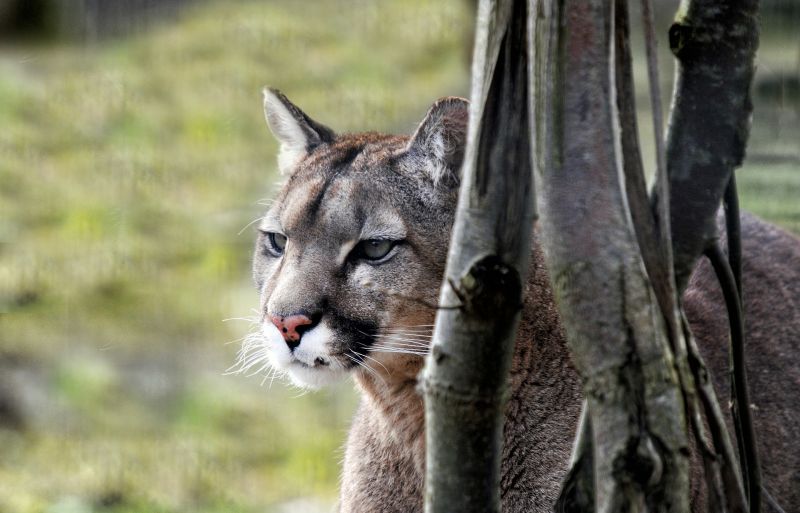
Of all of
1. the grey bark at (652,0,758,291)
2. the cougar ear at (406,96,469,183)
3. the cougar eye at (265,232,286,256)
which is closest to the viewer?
the grey bark at (652,0,758,291)

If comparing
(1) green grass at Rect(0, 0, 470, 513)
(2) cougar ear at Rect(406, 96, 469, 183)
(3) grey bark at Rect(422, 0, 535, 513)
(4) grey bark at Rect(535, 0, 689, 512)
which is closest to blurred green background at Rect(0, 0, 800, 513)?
(1) green grass at Rect(0, 0, 470, 513)

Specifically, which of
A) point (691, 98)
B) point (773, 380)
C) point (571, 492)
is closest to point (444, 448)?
point (571, 492)

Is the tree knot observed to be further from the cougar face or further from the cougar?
the cougar face

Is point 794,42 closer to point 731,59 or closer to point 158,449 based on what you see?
point 158,449

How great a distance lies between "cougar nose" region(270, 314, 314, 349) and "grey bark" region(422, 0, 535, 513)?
1.32 metres

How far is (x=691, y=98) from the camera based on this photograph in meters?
2.49

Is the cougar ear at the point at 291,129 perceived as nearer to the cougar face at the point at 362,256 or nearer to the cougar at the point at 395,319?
the cougar at the point at 395,319

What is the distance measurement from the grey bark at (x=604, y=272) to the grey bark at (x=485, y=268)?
10 centimetres

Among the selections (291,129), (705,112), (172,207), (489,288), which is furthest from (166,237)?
(489,288)

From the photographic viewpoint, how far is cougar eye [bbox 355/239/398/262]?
3.69 metres

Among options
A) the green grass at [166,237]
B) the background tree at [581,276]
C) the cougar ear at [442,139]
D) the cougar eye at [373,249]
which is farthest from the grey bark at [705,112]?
the green grass at [166,237]

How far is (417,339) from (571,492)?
131 cm

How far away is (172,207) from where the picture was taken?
346 inches

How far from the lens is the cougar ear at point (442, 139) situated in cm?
368
